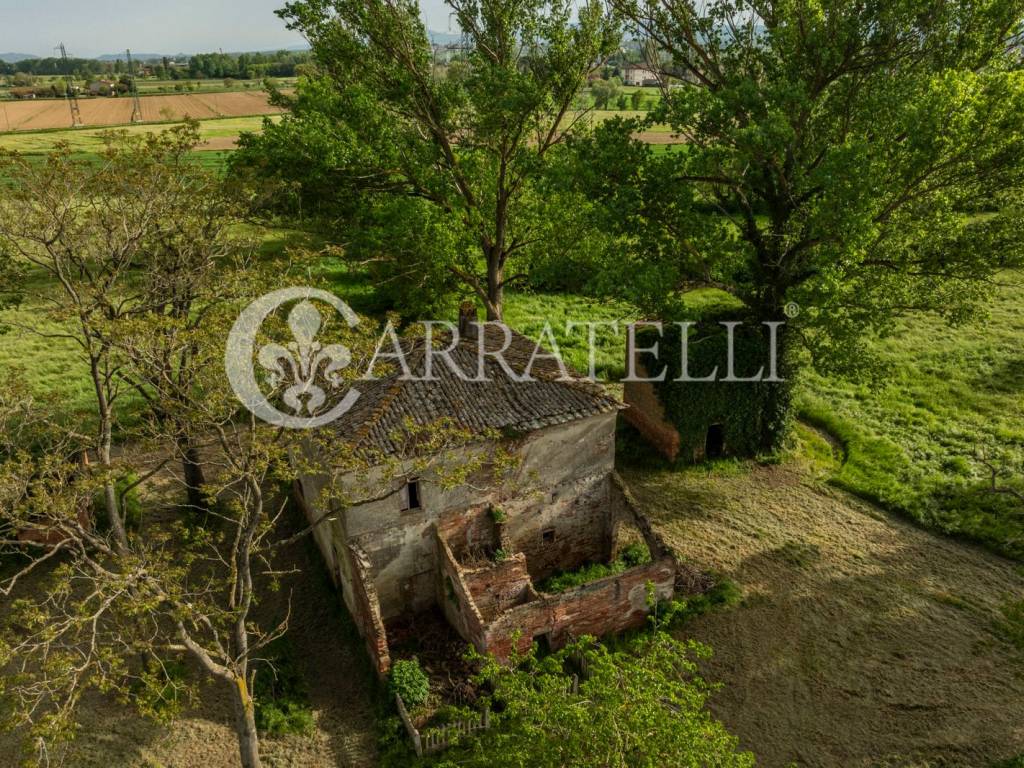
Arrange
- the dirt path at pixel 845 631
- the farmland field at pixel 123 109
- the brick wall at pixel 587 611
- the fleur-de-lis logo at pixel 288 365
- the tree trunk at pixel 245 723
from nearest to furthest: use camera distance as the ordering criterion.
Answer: the tree trunk at pixel 245 723 < the fleur-de-lis logo at pixel 288 365 < the dirt path at pixel 845 631 < the brick wall at pixel 587 611 < the farmland field at pixel 123 109

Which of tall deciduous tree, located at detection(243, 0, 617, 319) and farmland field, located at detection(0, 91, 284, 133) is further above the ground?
farmland field, located at detection(0, 91, 284, 133)

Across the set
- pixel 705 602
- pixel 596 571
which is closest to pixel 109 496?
pixel 596 571

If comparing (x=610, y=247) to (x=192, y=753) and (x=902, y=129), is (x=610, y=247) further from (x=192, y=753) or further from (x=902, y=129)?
(x=192, y=753)

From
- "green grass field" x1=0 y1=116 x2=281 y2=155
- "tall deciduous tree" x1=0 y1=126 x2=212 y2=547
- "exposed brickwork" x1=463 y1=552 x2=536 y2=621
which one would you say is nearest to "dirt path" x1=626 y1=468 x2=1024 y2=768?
"exposed brickwork" x1=463 y1=552 x2=536 y2=621

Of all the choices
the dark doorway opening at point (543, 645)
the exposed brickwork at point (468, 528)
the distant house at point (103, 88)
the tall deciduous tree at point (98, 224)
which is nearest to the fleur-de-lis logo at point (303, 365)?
the tall deciduous tree at point (98, 224)

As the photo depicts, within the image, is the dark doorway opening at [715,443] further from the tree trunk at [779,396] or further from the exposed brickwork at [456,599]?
the exposed brickwork at [456,599]

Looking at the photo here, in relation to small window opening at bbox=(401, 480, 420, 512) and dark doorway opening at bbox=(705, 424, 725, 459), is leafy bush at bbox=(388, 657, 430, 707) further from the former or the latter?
dark doorway opening at bbox=(705, 424, 725, 459)
